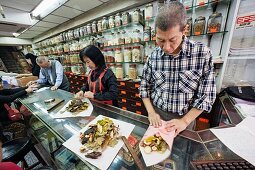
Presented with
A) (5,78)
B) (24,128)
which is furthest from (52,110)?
(5,78)

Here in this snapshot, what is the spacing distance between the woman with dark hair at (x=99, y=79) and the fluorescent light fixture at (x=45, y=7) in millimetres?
2299

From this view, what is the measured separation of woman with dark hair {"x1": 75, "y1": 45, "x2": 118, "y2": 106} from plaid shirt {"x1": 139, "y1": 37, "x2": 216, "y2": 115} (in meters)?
0.51

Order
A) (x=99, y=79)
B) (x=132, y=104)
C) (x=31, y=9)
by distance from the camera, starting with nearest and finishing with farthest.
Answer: (x=99, y=79) → (x=132, y=104) → (x=31, y=9)

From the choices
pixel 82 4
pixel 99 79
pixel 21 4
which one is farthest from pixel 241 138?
pixel 21 4

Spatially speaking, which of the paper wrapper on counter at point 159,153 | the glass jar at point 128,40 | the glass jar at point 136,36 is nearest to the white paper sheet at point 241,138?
the paper wrapper on counter at point 159,153

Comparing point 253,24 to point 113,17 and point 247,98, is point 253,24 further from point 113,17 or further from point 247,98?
point 113,17

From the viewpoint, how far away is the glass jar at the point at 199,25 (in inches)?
76.7

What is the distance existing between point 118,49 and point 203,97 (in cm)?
258

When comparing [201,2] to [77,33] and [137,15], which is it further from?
[77,33]

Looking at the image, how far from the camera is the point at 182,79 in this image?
98 centimetres

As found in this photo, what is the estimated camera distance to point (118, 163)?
2.13 feet

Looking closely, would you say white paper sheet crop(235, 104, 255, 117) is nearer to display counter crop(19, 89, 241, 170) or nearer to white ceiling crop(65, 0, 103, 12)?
display counter crop(19, 89, 241, 170)

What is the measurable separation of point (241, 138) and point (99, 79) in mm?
1448

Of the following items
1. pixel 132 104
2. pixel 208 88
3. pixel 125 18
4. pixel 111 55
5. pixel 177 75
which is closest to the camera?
pixel 208 88
